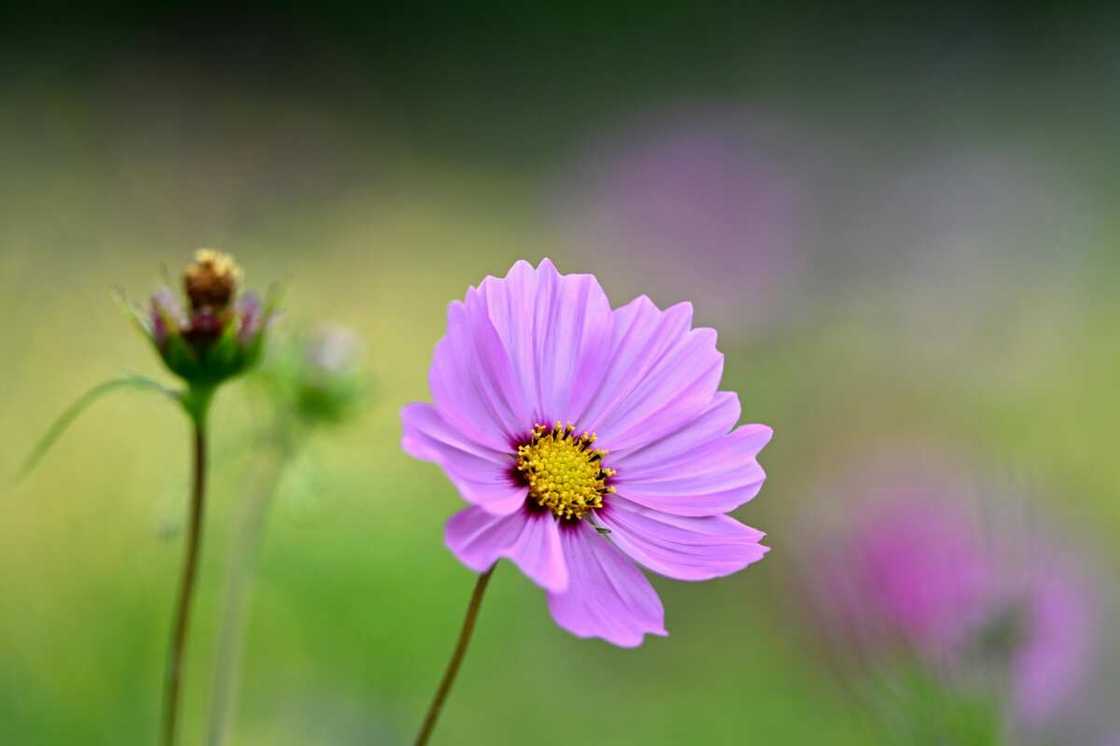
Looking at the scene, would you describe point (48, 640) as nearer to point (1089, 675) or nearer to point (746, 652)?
point (746, 652)

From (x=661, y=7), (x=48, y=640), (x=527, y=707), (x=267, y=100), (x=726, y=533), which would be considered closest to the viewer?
(x=726, y=533)

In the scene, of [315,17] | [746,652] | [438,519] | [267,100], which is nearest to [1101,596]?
[746,652]

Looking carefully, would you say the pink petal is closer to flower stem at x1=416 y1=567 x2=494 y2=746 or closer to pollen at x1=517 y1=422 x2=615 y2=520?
pollen at x1=517 y1=422 x2=615 y2=520

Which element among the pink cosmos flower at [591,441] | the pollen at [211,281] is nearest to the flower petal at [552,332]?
the pink cosmos flower at [591,441]

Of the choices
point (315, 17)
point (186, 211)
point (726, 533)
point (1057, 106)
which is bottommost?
point (726, 533)

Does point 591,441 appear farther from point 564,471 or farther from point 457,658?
point 457,658

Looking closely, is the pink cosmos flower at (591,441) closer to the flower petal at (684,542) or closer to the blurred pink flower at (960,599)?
the flower petal at (684,542)
